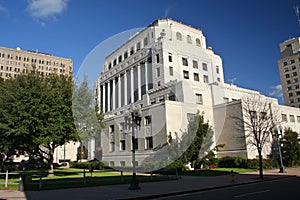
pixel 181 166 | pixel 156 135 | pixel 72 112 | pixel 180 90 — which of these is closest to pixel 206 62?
pixel 180 90

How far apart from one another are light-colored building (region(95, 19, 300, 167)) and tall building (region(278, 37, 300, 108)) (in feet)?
162

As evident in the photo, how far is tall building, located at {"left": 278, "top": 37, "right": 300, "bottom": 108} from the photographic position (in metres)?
105

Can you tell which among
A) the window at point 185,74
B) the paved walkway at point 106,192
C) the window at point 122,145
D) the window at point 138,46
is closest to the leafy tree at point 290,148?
→ the paved walkway at point 106,192

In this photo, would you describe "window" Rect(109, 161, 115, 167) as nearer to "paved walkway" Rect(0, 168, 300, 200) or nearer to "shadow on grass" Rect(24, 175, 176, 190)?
"shadow on grass" Rect(24, 175, 176, 190)

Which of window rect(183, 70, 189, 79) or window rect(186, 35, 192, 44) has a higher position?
window rect(186, 35, 192, 44)

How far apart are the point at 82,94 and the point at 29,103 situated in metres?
6.69

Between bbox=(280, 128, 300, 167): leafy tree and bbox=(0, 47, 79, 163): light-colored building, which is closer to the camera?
bbox=(280, 128, 300, 167): leafy tree

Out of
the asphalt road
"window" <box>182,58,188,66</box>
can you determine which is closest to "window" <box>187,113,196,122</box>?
"window" <box>182,58,188,66</box>

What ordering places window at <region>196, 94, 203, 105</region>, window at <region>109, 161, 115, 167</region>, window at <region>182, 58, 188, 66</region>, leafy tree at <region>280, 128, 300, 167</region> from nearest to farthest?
leafy tree at <region>280, 128, 300, 167</region> → window at <region>196, 94, 203, 105</region> → window at <region>109, 161, 115, 167</region> → window at <region>182, 58, 188, 66</region>

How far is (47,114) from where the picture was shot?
2428 centimetres

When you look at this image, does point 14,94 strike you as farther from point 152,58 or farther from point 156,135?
point 152,58

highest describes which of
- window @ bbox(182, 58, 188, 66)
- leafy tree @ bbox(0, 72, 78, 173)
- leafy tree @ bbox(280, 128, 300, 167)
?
window @ bbox(182, 58, 188, 66)

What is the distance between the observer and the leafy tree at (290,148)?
34.4m

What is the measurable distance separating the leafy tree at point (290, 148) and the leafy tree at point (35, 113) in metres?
27.5
